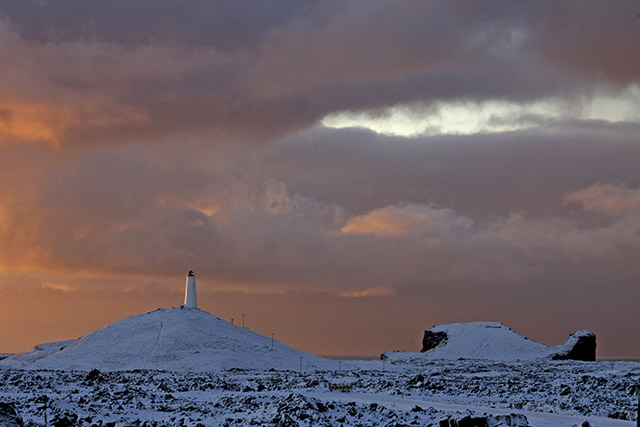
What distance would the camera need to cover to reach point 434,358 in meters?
153

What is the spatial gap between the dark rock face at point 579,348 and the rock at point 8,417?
127847 millimetres

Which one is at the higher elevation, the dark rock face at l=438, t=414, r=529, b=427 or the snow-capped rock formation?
the snow-capped rock formation

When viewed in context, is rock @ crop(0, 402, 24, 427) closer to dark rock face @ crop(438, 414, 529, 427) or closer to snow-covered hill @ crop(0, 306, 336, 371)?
dark rock face @ crop(438, 414, 529, 427)

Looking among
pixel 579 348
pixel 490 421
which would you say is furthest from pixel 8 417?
pixel 579 348

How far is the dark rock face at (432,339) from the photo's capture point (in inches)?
6870

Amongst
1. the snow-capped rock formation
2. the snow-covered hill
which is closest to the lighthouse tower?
the snow-covered hill

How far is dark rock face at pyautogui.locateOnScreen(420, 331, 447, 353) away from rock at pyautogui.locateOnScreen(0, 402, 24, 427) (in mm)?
147561

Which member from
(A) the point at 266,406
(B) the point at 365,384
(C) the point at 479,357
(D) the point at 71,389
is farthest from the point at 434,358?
(A) the point at 266,406

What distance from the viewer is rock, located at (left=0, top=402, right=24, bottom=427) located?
30.2 meters

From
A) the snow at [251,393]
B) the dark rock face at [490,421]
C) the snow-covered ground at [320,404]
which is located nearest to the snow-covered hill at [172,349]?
the snow at [251,393]

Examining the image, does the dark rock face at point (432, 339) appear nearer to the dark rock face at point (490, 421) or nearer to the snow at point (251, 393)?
the snow at point (251, 393)

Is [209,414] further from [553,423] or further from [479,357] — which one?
[479,357]

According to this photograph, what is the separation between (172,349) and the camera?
108m

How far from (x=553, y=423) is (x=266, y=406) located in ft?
48.0
